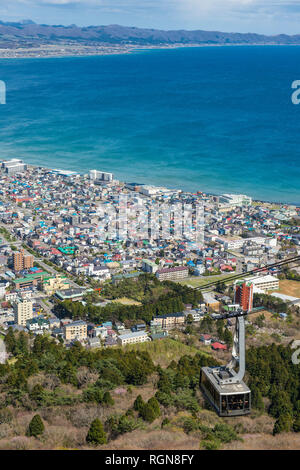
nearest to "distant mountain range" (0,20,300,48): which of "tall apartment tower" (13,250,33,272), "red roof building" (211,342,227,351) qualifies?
"tall apartment tower" (13,250,33,272)

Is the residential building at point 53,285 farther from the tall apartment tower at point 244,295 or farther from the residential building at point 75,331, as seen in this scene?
the tall apartment tower at point 244,295

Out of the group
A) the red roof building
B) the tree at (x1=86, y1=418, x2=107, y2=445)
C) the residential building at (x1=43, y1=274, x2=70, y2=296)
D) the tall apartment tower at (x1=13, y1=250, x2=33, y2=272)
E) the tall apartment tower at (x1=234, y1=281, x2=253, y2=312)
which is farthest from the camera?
the tall apartment tower at (x1=13, y1=250, x2=33, y2=272)

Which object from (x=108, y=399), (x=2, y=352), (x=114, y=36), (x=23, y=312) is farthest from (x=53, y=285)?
(x=114, y=36)

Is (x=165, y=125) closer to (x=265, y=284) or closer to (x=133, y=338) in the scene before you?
A: (x=265, y=284)

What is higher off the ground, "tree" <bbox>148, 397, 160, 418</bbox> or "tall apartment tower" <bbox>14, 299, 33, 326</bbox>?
"tree" <bbox>148, 397, 160, 418</bbox>

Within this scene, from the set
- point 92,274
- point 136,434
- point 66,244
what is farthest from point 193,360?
point 66,244

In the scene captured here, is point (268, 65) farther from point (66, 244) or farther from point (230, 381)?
point (230, 381)

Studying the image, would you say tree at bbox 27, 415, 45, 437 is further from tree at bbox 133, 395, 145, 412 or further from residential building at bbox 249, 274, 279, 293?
residential building at bbox 249, 274, 279, 293

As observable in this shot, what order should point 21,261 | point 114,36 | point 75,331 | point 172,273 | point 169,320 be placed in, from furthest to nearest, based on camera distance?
point 114,36 < point 21,261 < point 172,273 < point 169,320 < point 75,331
